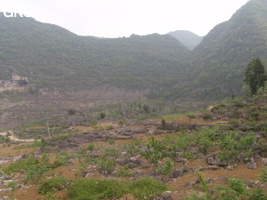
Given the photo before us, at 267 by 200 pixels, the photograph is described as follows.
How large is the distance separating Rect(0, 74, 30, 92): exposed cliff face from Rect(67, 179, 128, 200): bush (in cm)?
5860

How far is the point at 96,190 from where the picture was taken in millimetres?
5773

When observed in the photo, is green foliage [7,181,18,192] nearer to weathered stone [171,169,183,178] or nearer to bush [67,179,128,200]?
bush [67,179,128,200]

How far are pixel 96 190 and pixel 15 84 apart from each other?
60.6 m

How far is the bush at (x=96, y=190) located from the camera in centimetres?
548

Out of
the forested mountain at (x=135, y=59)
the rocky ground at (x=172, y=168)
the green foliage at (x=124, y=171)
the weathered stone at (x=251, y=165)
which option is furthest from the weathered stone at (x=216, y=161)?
the forested mountain at (x=135, y=59)

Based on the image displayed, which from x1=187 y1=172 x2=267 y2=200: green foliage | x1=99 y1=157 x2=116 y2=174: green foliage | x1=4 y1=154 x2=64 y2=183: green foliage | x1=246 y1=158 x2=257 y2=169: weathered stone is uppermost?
x1=187 y1=172 x2=267 y2=200: green foliage

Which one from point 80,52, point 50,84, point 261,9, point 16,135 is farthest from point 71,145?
point 261,9

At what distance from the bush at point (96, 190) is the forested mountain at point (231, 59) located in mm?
43039

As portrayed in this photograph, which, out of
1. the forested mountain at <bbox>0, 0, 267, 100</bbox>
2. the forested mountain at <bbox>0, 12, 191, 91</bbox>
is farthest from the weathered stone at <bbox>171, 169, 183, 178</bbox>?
the forested mountain at <bbox>0, 12, 191, 91</bbox>

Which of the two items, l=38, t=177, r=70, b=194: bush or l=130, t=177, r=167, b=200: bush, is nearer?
l=130, t=177, r=167, b=200: bush

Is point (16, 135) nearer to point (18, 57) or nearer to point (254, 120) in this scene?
point (254, 120)

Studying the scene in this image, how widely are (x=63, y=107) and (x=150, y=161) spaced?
4265 centimetres

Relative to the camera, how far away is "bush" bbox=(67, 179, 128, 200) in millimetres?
5477

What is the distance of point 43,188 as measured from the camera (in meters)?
6.61
